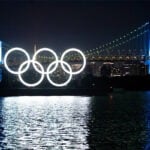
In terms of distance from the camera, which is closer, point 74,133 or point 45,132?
point 74,133

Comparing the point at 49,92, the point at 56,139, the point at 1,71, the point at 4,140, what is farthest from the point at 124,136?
the point at 1,71

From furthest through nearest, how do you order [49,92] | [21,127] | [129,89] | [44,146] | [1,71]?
1. [129,89]
2. [1,71]
3. [49,92]
4. [21,127]
5. [44,146]

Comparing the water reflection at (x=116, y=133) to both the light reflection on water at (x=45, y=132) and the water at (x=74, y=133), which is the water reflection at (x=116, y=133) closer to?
the water at (x=74, y=133)

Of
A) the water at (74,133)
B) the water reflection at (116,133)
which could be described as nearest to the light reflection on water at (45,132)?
the water at (74,133)

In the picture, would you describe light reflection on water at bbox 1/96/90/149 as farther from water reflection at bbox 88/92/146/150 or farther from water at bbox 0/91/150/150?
water reflection at bbox 88/92/146/150

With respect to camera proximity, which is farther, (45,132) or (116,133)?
(45,132)

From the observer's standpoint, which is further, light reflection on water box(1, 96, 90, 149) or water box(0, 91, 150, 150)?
light reflection on water box(1, 96, 90, 149)

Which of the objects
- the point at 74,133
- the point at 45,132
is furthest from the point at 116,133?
the point at 45,132

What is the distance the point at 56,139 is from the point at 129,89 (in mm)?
44860

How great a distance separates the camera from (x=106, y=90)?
162 ft

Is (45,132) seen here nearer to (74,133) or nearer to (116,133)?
(74,133)

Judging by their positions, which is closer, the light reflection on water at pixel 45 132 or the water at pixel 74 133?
the water at pixel 74 133

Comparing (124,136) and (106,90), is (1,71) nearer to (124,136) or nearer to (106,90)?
(106,90)

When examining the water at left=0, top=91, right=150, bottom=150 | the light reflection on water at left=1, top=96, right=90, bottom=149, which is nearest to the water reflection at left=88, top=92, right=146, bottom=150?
the water at left=0, top=91, right=150, bottom=150
